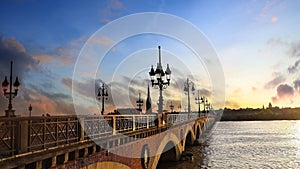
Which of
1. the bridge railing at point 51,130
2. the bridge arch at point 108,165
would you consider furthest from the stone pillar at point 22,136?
the bridge arch at point 108,165

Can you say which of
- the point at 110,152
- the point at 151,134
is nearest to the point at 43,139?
the point at 110,152

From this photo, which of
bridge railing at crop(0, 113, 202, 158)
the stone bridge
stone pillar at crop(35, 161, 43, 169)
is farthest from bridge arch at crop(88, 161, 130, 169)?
stone pillar at crop(35, 161, 43, 169)

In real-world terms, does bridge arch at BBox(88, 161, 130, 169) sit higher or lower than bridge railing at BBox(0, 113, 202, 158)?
lower

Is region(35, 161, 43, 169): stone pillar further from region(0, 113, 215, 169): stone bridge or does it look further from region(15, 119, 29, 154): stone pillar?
region(15, 119, 29, 154): stone pillar

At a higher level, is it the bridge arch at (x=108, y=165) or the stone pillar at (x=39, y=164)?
the stone pillar at (x=39, y=164)

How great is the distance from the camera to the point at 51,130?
8695 mm

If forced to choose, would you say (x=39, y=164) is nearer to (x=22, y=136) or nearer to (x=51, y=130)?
(x=22, y=136)

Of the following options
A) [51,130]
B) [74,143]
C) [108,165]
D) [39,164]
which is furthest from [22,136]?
[108,165]

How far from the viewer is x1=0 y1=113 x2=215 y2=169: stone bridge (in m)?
7.05

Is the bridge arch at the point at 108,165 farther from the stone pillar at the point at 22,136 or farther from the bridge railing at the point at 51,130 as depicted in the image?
the stone pillar at the point at 22,136

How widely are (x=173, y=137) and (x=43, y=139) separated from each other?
65.8 ft

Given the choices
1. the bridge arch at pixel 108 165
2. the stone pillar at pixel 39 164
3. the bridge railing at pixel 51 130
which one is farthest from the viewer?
the bridge arch at pixel 108 165

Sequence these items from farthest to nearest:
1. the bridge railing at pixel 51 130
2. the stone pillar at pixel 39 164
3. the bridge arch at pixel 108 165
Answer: the bridge arch at pixel 108 165 → the stone pillar at pixel 39 164 → the bridge railing at pixel 51 130

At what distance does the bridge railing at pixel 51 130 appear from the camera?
702 cm
